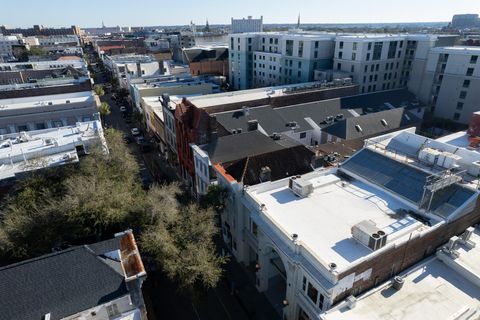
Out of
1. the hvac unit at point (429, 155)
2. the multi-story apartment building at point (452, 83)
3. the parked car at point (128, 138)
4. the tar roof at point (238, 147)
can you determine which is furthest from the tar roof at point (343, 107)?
the parked car at point (128, 138)

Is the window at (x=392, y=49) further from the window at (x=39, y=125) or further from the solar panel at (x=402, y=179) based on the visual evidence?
the window at (x=39, y=125)

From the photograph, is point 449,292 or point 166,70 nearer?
point 449,292

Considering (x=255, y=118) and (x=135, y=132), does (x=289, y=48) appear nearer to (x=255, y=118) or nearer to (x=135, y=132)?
(x=255, y=118)

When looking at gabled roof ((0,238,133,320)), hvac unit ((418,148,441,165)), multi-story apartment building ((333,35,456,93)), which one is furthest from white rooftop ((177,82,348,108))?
gabled roof ((0,238,133,320))

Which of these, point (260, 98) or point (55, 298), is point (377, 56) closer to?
point (260, 98)

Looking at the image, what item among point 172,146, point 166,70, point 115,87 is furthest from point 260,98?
point 115,87

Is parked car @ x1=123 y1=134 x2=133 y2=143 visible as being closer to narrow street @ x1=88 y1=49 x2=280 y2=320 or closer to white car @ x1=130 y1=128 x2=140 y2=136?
white car @ x1=130 y1=128 x2=140 y2=136
